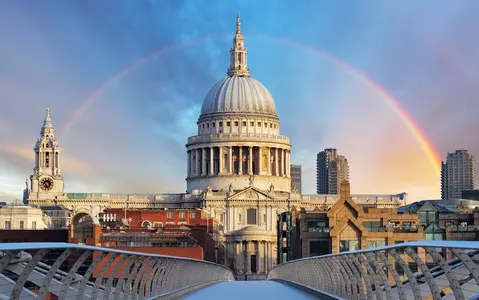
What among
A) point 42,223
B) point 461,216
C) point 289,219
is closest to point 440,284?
point 461,216

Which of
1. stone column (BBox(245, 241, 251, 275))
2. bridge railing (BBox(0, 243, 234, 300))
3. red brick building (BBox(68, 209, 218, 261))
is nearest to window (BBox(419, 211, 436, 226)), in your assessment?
red brick building (BBox(68, 209, 218, 261))

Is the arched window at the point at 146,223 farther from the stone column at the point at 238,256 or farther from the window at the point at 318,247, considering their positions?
the window at the point at 318,247

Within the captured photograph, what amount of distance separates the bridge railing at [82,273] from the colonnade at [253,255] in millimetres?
144756

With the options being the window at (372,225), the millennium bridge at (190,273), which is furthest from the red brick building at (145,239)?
the millennium bridge at (190,273)

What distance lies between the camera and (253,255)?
621ft

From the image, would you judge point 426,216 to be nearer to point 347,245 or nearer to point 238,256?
point 347,245

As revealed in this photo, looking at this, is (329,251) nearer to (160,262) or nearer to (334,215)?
(334,215)

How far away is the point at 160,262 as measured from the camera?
105 feet

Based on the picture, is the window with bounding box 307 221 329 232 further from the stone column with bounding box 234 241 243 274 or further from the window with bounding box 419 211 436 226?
the stone column with bounding box 234 241 243 274

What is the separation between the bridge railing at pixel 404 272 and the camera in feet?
56.4

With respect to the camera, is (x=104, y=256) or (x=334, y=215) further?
(x=334, y=215)

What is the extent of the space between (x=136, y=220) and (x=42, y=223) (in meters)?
20.4

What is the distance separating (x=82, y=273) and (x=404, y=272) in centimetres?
717

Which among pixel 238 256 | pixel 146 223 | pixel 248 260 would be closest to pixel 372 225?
pixel 146 223
